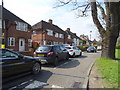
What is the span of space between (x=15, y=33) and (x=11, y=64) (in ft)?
59.5

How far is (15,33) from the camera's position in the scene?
22.0m

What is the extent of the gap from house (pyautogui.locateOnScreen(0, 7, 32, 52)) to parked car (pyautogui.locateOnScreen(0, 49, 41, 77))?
535 inches

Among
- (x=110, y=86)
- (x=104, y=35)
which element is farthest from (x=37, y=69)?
(x=104, y=35)

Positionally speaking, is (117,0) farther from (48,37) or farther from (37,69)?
(48,37)

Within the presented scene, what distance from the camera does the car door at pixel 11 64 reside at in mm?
4947

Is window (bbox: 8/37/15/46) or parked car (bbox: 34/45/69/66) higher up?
window (bbox: 8/37/15/46)

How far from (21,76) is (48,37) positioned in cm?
2611

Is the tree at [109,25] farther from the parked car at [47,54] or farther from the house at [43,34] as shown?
the house at [43,34]

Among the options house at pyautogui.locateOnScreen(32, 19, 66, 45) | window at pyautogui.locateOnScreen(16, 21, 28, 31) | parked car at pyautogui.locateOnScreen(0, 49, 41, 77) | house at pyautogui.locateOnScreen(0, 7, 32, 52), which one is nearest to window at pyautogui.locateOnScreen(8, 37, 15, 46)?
house at pyautogui.locateOnScreen(0, 7, 32, 52)

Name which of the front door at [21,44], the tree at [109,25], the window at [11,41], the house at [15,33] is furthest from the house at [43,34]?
the tree at [109,25]

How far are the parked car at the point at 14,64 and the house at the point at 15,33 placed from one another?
44.6ft

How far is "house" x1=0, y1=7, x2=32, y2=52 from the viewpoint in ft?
65.4

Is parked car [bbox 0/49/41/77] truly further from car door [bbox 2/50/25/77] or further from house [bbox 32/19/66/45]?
house [bbox 32/19/66/45]

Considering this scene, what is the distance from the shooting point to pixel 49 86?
4.85 meters
